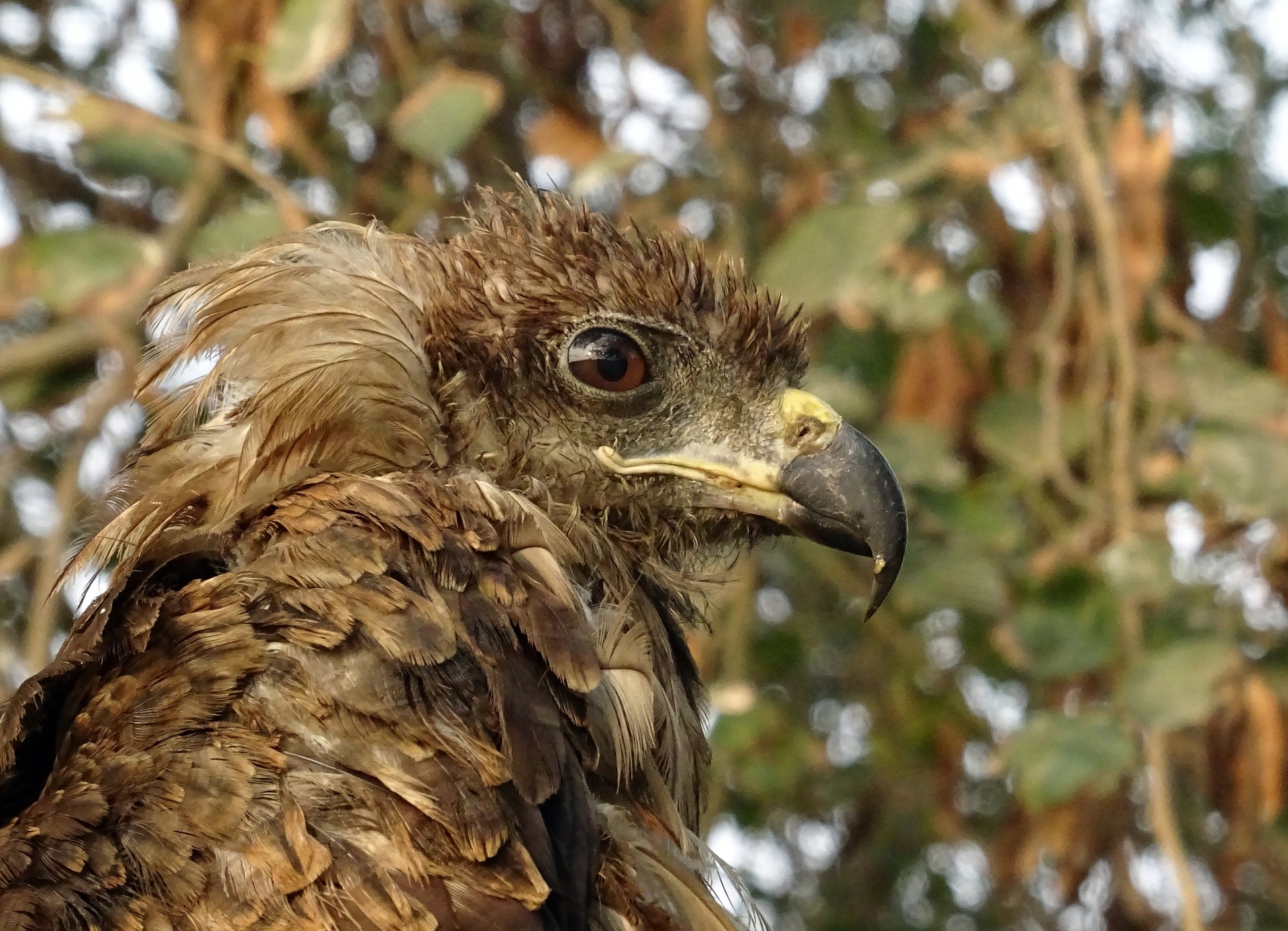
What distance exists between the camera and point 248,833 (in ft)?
5.54

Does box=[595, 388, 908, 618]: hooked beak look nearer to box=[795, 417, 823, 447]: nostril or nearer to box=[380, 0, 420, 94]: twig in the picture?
box=[795, 417, 823, 447]: nostril

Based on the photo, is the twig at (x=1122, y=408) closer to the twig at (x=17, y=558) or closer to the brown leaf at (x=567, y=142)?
the brown leaf at (x=567, y=142)

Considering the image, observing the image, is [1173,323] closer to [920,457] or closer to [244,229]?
[920,457]

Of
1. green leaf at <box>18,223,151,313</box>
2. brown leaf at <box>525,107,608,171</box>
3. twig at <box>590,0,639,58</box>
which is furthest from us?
twig at <box>590,0,639,58</box>

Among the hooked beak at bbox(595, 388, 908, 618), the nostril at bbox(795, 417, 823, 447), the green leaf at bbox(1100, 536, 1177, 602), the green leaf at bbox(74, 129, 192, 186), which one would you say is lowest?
the green leaf at bbox(1100, 536, 1177, 602)

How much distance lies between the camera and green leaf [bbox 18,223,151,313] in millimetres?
3283

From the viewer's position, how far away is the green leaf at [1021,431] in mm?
3699

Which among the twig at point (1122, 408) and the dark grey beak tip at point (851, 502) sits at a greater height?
the dark grey beak tip at point (851, 502)

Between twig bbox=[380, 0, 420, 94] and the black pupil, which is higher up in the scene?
the black pupil

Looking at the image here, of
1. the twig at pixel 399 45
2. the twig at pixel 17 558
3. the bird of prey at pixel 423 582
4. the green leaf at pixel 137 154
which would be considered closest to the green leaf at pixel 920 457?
the bird of prey at pixel 423 582

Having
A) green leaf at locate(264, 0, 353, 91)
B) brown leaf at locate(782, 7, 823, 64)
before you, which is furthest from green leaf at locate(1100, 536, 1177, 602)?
brown leaf at locate(782, 7, 823, 64)

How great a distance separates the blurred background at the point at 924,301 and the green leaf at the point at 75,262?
1 cm

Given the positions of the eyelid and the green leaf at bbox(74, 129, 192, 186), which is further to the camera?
the green leaf at bbox(74, 129, 192, 186)

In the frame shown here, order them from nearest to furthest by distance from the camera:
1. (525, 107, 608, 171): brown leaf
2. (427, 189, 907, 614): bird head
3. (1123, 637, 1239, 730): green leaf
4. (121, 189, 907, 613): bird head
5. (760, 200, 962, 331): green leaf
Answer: (121, 189, 907, 613): bird head
(427, 189, 907, 614): bird head
(1123, 637, 1239, 730): green leaf
(760, 200, 962, 331): green leaf
(525, 107, 608, 171): brown leaf
